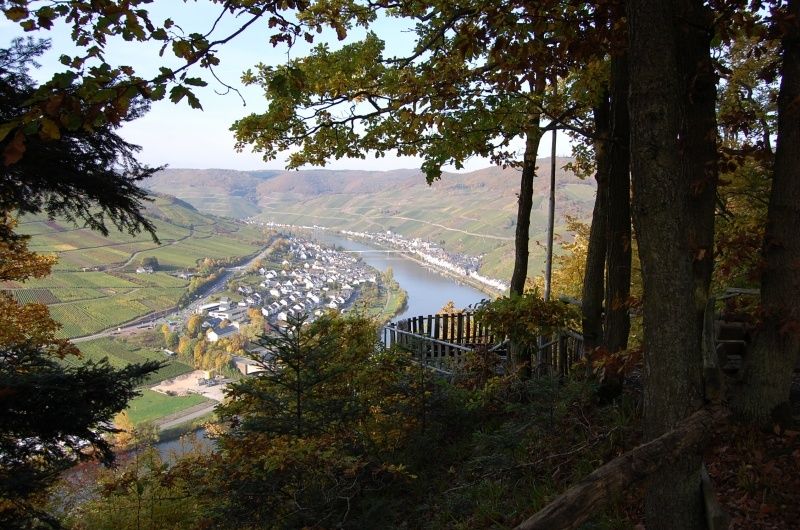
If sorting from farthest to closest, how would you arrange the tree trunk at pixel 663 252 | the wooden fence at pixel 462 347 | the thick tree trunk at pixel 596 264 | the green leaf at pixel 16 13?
the wooden fence at pixel 462 347 → the thick tree trunk at pixel 596 264 → the tree trunk at pixel 663 252 → the green leaf at pixel 16 13

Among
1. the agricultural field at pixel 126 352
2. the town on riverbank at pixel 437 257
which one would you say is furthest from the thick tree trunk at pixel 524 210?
the town on riverbank at pixel 437 257

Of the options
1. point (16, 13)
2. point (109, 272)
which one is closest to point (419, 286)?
point (109, 272)

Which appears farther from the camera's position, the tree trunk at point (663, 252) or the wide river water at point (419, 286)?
the wide river water at point (419, 286)

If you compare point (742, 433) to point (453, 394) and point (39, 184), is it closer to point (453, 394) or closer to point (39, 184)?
point (453, 394)

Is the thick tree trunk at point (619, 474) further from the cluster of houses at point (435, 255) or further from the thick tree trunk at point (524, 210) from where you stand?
the cluster of houses at point (435, 255)

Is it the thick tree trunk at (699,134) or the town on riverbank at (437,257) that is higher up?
the thick tree trunk at (699,134)

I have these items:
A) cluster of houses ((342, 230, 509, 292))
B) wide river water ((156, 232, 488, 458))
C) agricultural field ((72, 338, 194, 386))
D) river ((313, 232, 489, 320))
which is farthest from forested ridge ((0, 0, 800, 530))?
cluster of houses ((342, 230, 509, 292))
